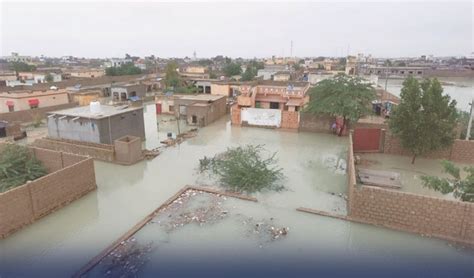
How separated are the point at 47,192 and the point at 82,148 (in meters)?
6.67

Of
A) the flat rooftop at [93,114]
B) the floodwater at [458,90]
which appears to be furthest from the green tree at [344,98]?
the floodwater at [458,90]

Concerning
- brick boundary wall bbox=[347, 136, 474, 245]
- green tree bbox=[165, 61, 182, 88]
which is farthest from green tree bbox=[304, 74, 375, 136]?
green tree bbox=[165, 61, 182, 88]

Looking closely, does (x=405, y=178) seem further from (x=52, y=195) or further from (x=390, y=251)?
(x=52, y=195)

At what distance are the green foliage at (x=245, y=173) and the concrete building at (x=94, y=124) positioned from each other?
6.19 meters

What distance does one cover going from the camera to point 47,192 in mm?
9922

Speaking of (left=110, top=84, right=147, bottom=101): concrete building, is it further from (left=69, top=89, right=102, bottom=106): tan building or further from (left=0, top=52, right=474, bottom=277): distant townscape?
(left=0, top=52, right=474, bottom=277): distant townscape

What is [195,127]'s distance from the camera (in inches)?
930

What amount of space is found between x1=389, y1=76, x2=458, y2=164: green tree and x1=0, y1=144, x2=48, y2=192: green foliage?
16.0 metres

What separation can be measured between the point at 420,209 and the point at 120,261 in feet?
27.2

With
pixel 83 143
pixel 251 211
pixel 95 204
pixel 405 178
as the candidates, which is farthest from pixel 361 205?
pixel 83 143

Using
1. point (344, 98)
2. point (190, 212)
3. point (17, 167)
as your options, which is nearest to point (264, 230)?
point (190, 212)

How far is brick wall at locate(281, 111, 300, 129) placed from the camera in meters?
22.2

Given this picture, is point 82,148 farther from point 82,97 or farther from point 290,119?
point 82,97

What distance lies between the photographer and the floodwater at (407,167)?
12.2 meters
